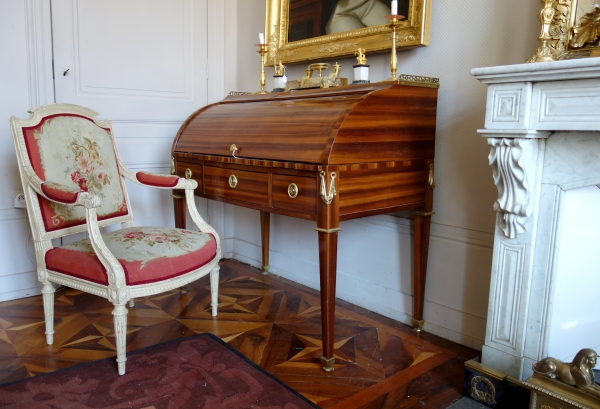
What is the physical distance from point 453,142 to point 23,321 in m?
2.22

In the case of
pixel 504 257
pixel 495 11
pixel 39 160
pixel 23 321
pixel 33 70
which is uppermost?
pixel 495 11

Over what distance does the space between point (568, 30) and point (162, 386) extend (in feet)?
6.21

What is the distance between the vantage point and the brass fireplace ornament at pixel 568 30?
1.59 m

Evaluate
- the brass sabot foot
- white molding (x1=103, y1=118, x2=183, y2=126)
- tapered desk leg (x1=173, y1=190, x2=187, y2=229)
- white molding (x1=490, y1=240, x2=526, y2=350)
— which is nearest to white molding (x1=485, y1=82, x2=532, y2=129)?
white molding (x1=490, y1=240, x2=526, y2=350)

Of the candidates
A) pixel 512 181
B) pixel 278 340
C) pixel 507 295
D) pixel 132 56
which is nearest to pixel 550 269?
pixel 507 295

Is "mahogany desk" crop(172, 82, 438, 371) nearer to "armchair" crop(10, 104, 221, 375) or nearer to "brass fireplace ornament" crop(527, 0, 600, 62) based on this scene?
"armchair" crop(10, 104, 221, 375)

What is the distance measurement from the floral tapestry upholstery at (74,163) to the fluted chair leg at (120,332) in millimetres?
558

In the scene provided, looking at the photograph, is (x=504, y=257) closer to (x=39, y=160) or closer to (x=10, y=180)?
(x=39, y=160)

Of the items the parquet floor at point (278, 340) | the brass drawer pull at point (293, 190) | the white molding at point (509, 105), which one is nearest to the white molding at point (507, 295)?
the parquet floor at point (278, 340)

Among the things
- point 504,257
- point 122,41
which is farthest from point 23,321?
point 504,257

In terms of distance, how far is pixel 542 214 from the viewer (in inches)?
63.7

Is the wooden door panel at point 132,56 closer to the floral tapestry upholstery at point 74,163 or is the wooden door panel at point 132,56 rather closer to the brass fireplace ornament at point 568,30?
the floral tapestry upholstery at point 74,163

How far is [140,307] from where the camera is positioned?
2.61m

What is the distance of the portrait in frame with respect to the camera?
2.22 m
